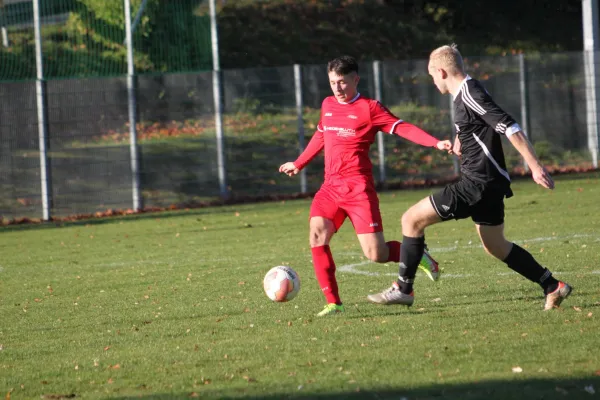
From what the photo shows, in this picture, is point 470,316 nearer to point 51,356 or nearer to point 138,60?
point 51,356

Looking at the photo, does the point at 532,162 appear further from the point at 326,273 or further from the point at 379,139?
the point at 379,139

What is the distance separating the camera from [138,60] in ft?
69.8

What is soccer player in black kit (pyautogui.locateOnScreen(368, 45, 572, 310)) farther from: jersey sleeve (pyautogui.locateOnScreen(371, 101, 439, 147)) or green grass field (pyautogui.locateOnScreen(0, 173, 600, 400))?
jersey sleeve (pyautogui.locateOnScreen(371, 101, 439, 147))

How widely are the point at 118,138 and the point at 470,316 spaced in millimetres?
14446

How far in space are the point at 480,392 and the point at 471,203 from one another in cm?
236

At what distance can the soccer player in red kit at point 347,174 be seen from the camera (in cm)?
800

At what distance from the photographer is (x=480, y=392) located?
204 inches

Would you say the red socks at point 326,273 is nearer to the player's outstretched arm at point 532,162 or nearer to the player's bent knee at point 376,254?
the player's bent knee at point 376,254

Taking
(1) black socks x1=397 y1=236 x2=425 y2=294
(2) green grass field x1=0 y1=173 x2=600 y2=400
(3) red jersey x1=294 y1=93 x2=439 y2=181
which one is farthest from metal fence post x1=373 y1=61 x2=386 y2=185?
(1) black socks x1=397 y1=236 x2=425 y2=294

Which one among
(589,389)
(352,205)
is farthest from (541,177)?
(589,389)

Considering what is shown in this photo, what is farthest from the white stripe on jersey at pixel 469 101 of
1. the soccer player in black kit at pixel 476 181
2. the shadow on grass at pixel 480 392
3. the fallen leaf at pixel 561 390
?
the fallen leaf at pixel 561 390

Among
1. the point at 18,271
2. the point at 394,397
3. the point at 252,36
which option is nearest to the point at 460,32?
the point at 252,36

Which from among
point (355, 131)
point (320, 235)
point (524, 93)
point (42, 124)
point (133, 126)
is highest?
point (524, 93)

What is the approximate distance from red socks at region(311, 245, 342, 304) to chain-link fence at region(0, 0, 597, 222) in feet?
43.9
